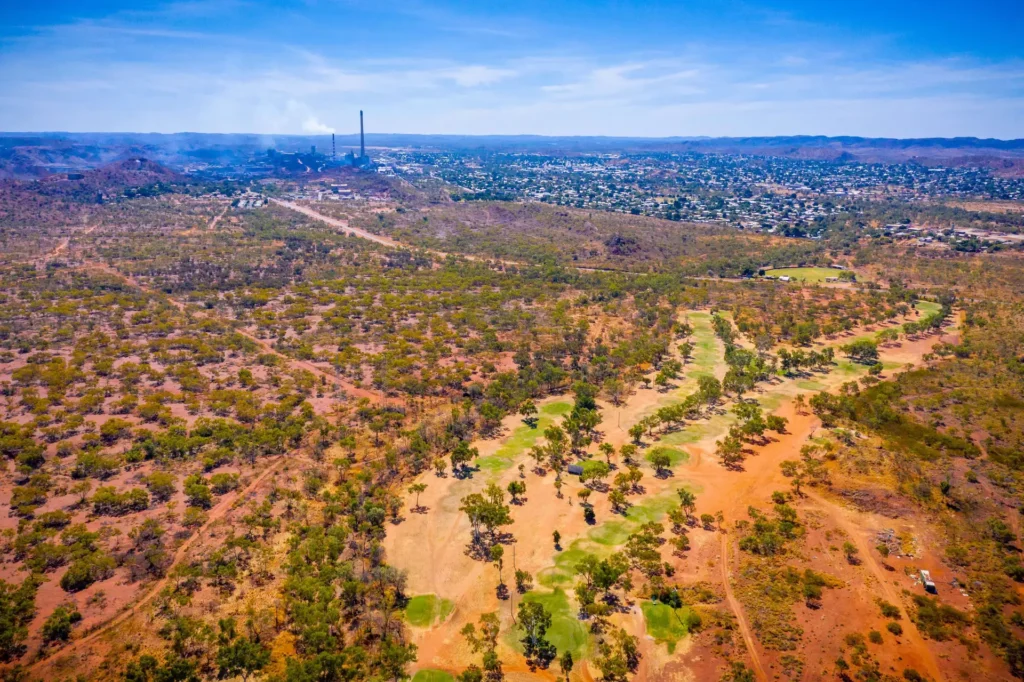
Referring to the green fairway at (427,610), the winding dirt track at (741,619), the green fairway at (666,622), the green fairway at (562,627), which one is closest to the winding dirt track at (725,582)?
the winding dirt track at (741,619)

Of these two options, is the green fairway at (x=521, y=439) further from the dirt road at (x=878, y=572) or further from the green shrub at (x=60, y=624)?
the green shrub at (x=60, y=624)

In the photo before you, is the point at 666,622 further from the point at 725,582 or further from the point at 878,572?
the point at 878,572

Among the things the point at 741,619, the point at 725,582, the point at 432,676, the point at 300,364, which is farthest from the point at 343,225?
the point at 741,619

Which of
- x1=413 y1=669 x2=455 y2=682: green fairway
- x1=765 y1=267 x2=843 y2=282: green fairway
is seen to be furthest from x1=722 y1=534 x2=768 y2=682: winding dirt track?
x1=765 y1=267 x2=843 y2=282: green fairway

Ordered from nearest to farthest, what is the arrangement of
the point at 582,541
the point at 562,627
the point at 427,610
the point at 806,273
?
the point at 562,627 → the point at 427,610 → the point at 582,541 → the point at 806,273

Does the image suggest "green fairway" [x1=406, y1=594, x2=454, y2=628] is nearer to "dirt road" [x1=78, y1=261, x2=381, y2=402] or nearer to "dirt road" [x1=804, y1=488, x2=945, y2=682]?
"dirt road" [x1=804, y1=488, x2=945, y2=682]

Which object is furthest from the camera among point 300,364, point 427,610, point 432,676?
point 300,364

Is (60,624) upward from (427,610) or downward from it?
upward

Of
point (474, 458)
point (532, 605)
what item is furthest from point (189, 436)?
point (532, 605)
